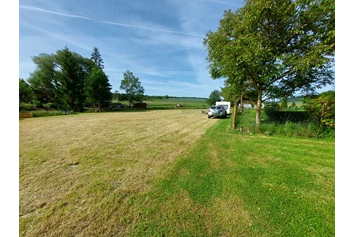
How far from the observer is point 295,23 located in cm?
646

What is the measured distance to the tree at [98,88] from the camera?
96.7 feet

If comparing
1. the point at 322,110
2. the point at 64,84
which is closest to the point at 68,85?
the point at 64,84

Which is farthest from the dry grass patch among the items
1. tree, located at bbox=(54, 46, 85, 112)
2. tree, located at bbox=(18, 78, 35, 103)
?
tree, located at bbox=(18, 78, 35, 103)

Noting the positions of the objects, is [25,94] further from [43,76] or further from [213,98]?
[213,98]

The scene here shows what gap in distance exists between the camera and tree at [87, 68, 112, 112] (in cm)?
2948

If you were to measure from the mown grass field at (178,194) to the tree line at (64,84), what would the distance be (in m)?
27.9

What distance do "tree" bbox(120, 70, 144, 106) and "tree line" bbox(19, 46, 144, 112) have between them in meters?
10.4

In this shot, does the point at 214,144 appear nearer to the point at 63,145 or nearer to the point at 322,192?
the point at 322,192

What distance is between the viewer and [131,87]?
45.8 metres

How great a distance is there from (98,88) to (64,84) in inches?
227

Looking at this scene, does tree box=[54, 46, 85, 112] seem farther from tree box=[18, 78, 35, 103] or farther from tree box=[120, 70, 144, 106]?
tree box=[120, 70, 144, 106]

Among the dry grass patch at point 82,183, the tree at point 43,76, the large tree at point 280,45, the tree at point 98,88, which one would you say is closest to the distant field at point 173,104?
the tree at point 98,88
